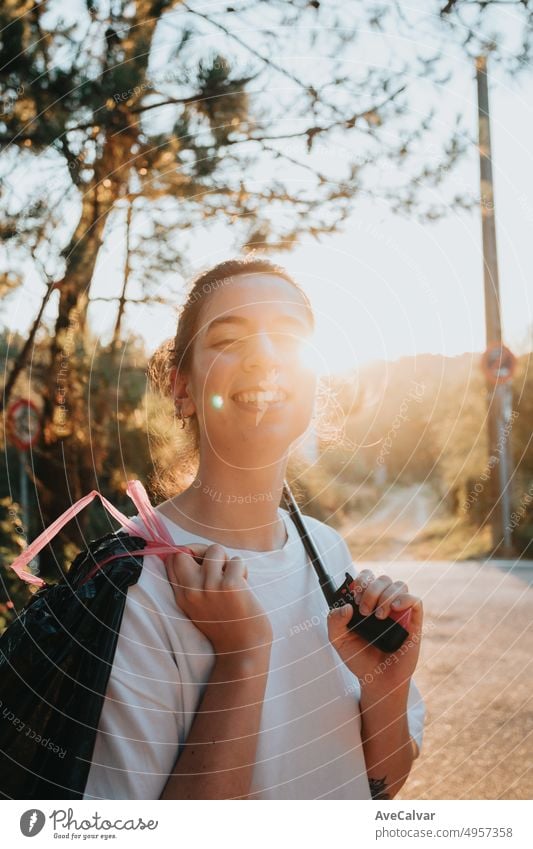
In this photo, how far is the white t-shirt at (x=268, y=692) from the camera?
1106 millimetres

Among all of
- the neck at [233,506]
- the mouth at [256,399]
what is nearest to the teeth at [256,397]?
the mouth at [256,399]

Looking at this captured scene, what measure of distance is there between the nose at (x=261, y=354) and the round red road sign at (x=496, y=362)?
12.3ft

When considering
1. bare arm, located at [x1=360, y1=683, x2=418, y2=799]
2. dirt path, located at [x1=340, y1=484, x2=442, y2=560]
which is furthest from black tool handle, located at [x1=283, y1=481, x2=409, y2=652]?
dirt path, located at [x1=340, y1=484, x2=442, y2=560]

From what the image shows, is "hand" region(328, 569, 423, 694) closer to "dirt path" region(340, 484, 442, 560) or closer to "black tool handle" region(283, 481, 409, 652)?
"black tool handle" region(283, 481, 409, 652)

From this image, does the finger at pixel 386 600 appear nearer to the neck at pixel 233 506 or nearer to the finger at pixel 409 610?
the finger at pixel 409 610

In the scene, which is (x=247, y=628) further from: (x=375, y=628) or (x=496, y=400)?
(x=496, y=400)

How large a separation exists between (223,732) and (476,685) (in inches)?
135

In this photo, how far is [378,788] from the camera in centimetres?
145

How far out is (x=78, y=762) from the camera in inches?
43.7

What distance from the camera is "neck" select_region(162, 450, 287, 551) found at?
4.41 feet

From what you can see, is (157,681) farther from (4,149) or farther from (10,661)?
(4,149)

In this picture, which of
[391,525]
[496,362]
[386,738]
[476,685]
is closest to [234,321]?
[386,738]

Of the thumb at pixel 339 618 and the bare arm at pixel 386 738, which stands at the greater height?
the thumb at pixel 339 618
